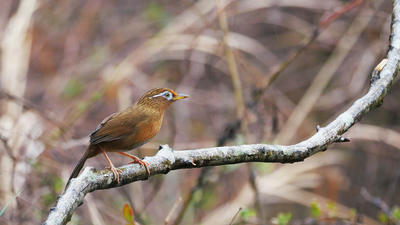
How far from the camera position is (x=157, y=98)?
4.10 metres

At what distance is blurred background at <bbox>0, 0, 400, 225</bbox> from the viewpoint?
5848 millimetres

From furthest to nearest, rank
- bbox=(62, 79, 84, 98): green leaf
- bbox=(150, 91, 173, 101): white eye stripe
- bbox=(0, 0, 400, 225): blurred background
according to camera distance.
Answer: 1. bbox=(62, 79, 84, 98): green leaf
2. bbox=(0, 0, 400, 225): blurred background
3. bbox=(150, 91, 173, 101): white eye stripe

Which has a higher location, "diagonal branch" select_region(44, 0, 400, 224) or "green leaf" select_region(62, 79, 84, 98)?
"green leaf" select_region(62, 79, 84, 98)

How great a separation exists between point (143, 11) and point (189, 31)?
2169mm

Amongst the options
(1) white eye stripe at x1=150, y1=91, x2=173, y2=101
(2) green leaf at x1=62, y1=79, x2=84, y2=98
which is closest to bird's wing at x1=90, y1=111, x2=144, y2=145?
(1) white eye stripe at x1=150, y1=91, x2=173, y2=101

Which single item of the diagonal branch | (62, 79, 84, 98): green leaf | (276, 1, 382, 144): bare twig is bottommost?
the diagonal branch

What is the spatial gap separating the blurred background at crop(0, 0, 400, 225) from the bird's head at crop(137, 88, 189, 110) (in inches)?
52.0

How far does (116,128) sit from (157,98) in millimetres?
579

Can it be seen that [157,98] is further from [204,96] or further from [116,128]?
[204,96]

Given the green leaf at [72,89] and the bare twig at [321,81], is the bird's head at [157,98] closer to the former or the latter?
the bare twig at [321,81]

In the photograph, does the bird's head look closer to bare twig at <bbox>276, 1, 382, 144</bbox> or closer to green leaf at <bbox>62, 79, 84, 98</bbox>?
bare twig at <bbox>276, 1, 382, 144</bbox>

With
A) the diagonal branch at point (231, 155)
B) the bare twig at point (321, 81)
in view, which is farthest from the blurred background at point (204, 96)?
the diagonal branch at point (231, 155)

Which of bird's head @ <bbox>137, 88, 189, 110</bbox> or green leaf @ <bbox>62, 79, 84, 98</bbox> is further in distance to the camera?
green leaf @ <bbox>62, 79, 84, 98</bbox>

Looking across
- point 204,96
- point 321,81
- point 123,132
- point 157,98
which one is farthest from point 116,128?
point 204,96
